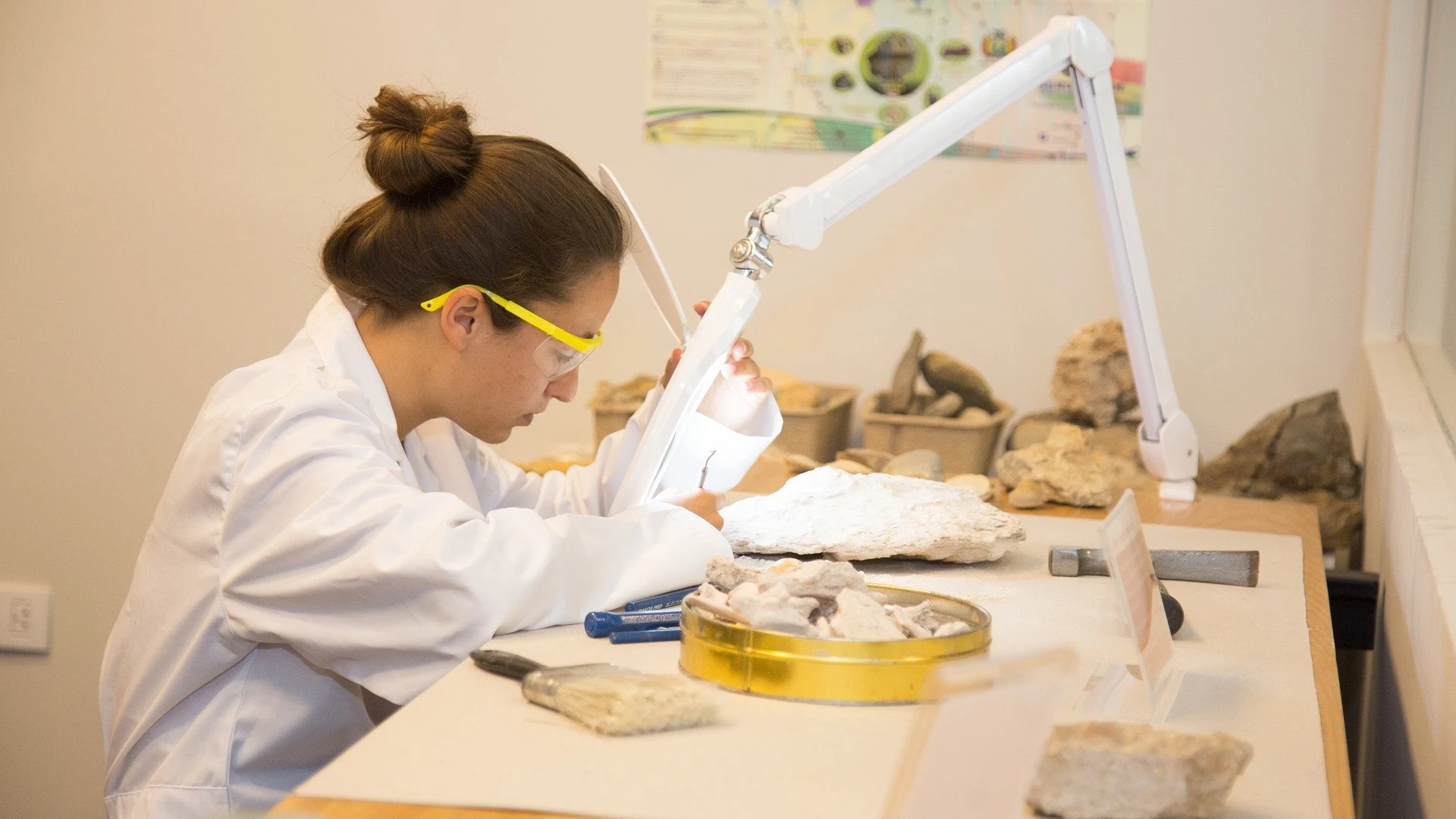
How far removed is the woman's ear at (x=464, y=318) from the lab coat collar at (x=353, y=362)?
82 mm

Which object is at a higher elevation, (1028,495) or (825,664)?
(1028,495)

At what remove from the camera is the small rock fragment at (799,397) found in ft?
6.88

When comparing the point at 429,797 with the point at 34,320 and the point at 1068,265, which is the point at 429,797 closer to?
the point at 1068,265

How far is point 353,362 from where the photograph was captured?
1296mm

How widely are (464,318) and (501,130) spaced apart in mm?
1298

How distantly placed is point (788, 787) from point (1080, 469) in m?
1.15

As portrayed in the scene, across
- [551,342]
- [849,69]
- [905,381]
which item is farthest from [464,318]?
[849,69]

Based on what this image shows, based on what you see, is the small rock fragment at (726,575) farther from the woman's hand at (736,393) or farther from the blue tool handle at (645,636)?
the woman's hand at (736,393)

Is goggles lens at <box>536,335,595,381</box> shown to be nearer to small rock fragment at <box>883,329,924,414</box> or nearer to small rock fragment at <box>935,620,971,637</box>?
small rock fragment at <box>935,620,971,637</box>

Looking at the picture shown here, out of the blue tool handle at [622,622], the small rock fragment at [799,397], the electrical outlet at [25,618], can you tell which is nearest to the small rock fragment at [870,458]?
the small rock fragment at [799,397]

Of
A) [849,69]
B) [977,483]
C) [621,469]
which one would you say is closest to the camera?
[621,469]

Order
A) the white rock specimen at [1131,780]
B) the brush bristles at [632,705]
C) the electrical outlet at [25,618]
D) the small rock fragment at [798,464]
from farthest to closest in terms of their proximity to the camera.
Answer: the electrical outlet at [25,618]
the small rock fragment at [798,464]
the brush bristles at [632,705]
the white rock specimen at [1131,780]

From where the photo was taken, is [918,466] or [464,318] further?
[918,466]

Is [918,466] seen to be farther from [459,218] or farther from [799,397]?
[459,218]
